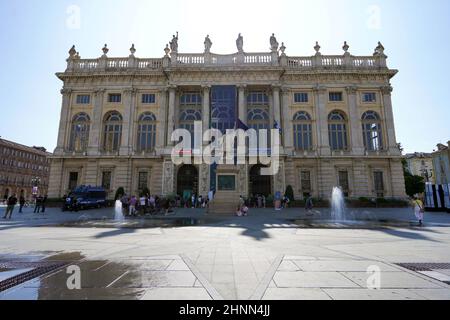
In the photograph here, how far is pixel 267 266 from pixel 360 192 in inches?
1215

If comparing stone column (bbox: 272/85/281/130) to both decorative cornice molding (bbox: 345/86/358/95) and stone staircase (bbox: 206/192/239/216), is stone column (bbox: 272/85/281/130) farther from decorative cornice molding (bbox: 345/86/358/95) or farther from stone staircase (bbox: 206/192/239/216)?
stone staircase (bbox: 206/192/239/216)

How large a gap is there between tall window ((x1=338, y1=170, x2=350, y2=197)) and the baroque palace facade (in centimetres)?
12

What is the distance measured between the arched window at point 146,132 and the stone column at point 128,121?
112 centimetres

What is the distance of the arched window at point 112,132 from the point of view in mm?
33984

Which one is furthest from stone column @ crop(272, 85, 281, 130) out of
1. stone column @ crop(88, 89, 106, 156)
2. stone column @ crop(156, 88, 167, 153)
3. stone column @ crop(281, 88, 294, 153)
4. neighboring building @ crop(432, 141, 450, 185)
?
neighboring building @ crop(432, 141, 450, 185)

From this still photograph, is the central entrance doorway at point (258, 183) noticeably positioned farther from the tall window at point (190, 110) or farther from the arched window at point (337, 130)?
the arched window at point (337, 130)

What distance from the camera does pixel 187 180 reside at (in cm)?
3275

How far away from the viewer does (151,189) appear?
32.0m

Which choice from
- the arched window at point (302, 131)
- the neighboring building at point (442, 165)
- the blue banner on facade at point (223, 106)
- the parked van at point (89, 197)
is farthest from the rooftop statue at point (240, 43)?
the neighboring building at point (442, 165)

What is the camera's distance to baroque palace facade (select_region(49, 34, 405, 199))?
31969 mm
